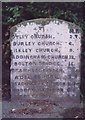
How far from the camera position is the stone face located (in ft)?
16.0

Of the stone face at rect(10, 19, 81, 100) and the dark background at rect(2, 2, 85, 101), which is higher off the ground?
the dark background at rect(2, 2, 85, 101)

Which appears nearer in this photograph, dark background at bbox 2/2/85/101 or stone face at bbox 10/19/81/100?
stone face at bbox 10/19/81/100

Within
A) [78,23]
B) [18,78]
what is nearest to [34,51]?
[18,78]

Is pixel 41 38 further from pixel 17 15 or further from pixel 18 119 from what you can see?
pixel 18 119

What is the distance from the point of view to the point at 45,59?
4.93m

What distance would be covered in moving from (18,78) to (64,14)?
→ 3.42 ft

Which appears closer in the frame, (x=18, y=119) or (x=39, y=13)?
(x=18, y=119)

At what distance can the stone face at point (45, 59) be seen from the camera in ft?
16.0

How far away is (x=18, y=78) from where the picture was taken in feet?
16.4

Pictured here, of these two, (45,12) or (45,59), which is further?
(45,12)

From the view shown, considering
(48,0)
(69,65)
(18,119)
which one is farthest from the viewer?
(48,0)

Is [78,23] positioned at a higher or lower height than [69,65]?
higher

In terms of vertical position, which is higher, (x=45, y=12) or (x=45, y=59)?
(x=45, y=12)

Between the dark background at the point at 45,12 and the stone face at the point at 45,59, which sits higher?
the dark background at the point at 45,12
